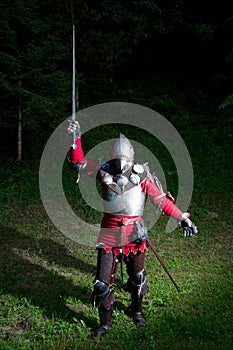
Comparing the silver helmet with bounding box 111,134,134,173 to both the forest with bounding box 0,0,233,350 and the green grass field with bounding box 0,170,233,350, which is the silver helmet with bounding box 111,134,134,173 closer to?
the forest with bounding box 0,0,233,350

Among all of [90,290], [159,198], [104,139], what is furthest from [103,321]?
[104,139]

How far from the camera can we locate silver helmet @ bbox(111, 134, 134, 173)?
527cm

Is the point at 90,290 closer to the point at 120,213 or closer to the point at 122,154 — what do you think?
the point at 120,213

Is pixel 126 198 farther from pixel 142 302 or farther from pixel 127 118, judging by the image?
pixel 127 118

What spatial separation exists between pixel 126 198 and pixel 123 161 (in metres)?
0.46

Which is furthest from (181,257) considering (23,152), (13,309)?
(23,152)

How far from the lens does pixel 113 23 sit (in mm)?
14586

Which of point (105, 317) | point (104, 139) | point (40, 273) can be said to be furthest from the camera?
point (104, 139)

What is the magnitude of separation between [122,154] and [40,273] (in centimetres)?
291

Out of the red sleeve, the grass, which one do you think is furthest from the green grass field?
the red sleeve

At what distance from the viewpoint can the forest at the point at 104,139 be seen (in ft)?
18.8

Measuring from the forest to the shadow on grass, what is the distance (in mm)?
18

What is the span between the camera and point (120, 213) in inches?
215

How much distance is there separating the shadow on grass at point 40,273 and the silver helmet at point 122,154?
6.77 ft
